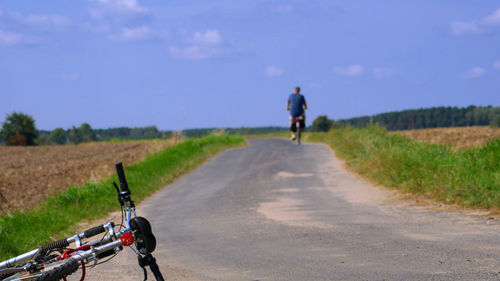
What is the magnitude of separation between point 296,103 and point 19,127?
196 ft

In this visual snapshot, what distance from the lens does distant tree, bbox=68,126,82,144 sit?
5719 cm

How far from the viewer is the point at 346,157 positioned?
66.2ft

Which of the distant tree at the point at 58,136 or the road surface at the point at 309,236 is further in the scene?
the distant tree at the point at 58,136

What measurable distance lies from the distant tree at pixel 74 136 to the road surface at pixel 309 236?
1775 inches

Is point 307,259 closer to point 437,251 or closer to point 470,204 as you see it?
point 437,251

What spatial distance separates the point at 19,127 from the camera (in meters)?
71.7

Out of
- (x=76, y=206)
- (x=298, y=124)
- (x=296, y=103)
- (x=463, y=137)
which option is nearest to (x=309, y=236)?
(x=76, y=206)

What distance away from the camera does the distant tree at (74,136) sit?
5719 cm

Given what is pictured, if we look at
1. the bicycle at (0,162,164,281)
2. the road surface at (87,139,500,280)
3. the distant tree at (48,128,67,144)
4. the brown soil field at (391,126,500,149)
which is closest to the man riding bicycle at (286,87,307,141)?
the brown soil field at (391,126,500,149)

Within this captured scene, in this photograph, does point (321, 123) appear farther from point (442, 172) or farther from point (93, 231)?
point (93, 231)

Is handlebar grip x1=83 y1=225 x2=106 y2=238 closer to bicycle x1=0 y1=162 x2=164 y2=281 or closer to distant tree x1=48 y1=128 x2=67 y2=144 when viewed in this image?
bicycle x1=0 y1=162 x2=164 y2=281

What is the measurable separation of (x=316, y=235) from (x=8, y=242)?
4.81 meters

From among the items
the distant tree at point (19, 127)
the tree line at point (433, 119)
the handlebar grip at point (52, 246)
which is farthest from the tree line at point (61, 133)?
the handlebar grip at point (52, 246)

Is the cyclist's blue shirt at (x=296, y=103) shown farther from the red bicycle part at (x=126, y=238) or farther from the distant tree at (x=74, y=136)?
the distant tree at (x=74, y=136)
